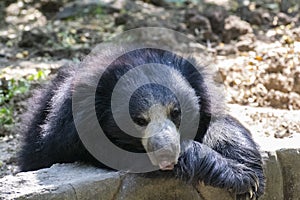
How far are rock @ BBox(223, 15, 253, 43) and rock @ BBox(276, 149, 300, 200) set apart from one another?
3969 mm

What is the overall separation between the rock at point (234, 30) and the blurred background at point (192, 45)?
0.01 metres

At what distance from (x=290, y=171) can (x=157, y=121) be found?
930 mm

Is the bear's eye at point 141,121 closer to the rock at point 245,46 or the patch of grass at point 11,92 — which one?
the patch of grass at point 11,92

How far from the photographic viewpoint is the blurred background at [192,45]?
5.97 metres

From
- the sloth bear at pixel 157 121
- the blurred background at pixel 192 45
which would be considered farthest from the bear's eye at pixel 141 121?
the blurred background at pixel 192 45

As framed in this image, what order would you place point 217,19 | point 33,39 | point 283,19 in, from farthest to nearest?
point 283,19, point 217,19, point 33,39

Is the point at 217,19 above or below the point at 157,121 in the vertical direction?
below

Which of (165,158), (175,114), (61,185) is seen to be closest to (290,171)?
(175,114)

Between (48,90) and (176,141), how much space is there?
56.2 inches

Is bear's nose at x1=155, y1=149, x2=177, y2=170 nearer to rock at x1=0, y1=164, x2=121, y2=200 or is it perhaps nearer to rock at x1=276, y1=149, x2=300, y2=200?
rock at x1=0, y1=164, x2=121, y2=200

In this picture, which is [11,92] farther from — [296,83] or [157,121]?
[157,121]

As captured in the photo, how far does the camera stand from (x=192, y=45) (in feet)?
25.2

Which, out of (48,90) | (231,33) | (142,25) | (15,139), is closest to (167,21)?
(142,25)

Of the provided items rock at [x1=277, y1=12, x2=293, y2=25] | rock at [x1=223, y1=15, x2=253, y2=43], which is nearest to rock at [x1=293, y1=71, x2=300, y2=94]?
rock at [x1=223, y1=15, x2=253, y2=43]
